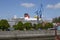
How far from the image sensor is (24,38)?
31.9 m

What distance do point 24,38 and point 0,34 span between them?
12.9 feet

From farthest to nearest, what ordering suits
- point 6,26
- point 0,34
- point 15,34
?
point 6,26
point 15,34
point 0,34

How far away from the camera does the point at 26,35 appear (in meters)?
32.9

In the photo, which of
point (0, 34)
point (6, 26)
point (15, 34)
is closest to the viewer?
point (0, 34)

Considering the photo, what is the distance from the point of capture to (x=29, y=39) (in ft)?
105

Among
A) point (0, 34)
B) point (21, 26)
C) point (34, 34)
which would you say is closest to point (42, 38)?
point (34, 34)

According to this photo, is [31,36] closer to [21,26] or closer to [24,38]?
[24,38]

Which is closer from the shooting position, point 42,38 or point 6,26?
point 42,38

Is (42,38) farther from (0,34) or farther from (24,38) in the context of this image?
(0,34)

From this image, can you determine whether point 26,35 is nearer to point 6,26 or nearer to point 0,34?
point 0,34

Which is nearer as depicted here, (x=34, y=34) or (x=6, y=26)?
(x=34, y=34)

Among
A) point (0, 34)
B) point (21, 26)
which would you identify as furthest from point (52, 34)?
point (21, 26)

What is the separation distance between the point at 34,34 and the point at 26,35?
1.59 m

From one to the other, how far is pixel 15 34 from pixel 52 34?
21.0 feet
